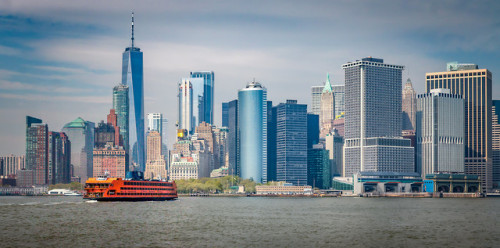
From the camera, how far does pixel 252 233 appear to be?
122375 mm

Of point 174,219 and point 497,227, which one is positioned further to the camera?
point 174,219

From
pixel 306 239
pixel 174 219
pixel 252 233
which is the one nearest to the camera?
pixel 306 239

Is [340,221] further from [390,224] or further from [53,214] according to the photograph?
[53,214]

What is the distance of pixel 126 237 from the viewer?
114 metres

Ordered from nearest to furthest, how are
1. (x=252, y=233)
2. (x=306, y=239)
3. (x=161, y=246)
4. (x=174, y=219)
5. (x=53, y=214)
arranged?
1. (x=161, y=246)
2. (x=306, y=239)
3. (x=252, y=233)
4. (x=174, y=219)
5. (x=53, y=214)

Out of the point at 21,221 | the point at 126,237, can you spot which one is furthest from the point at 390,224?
the point at 21,221

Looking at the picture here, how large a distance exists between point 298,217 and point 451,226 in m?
36.4

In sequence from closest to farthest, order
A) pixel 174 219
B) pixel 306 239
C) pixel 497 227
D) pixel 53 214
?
1. pixel 306 239
2. pixel 497 227
3. pixel 174 219
4. pixel 53 214

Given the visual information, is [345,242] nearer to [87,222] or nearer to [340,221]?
[340,221]

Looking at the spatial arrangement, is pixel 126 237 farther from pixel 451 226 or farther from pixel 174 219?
pixel 451 226

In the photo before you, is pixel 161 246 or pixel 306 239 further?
pixel 306 239

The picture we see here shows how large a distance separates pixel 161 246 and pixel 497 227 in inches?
2711

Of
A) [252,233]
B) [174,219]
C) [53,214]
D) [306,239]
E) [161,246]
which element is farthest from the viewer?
[53,214]

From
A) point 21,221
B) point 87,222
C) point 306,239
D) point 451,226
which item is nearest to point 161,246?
point 306,239
